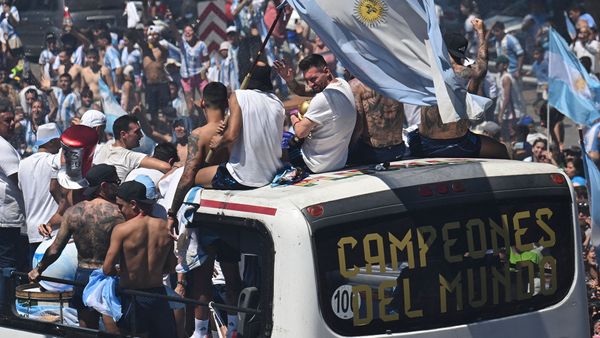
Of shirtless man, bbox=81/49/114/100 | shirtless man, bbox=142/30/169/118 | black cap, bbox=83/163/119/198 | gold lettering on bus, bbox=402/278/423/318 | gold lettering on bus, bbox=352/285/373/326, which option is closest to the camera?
gold lettering on bus, bbox=352/285/373/326

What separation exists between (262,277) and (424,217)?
975mm

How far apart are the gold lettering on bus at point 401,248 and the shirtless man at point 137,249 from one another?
1.68 meters

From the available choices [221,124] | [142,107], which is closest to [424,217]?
[221,124]

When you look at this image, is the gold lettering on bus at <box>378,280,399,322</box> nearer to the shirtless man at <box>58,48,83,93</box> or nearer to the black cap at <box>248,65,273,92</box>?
the black cap at <box>248,65,273,92</box>

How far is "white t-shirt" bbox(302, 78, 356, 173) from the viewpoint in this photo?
26.7 feet

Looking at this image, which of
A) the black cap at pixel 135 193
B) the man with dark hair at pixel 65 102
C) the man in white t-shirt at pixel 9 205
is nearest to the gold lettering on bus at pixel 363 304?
the black cap at pixel 135 193

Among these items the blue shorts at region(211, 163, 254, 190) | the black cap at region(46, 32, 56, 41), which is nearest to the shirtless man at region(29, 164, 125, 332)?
the blue shorts at region(211, 163, 254, 190)

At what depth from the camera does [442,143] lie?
8.56m

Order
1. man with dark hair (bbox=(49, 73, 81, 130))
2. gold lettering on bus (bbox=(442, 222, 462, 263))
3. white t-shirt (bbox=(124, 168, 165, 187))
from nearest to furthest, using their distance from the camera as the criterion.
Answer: gold lettering on bus (bbox=(442, 222, 462, 263))
white t-shirt (bbox=(124, 168, 165, 187))
man with dark hair (bbox=(49, 73, 81, 130))

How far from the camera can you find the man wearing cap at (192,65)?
76.9 ft

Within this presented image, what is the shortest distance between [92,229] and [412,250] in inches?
100

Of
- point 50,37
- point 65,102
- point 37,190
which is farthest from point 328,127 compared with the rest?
point 50,37

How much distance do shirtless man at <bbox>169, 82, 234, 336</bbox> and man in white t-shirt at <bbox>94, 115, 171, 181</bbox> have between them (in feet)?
7.49

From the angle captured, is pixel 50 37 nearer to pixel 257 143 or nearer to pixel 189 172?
pixel 189 172
